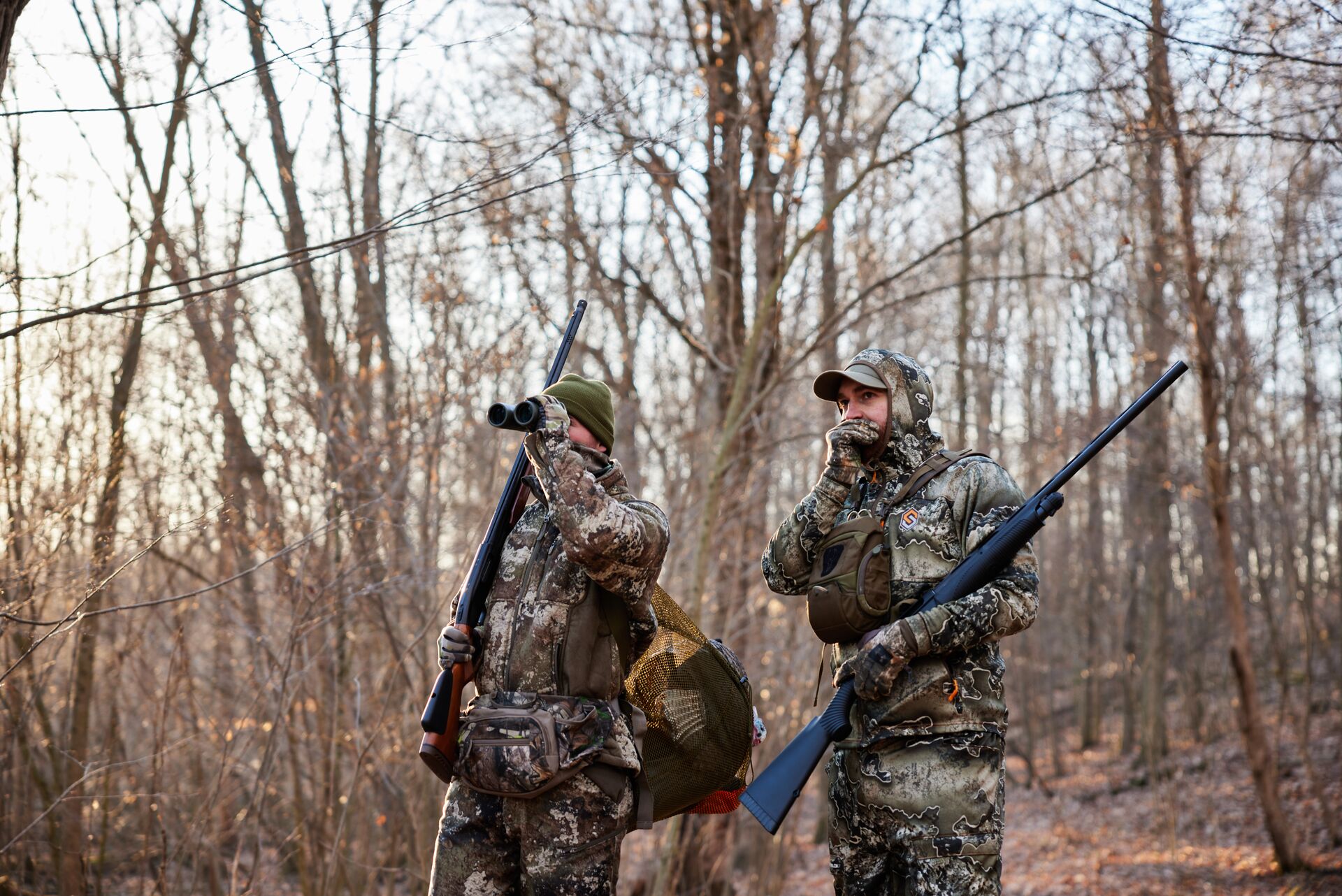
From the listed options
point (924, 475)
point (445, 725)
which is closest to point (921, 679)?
point (924, 475)

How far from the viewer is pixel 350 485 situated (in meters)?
6.51

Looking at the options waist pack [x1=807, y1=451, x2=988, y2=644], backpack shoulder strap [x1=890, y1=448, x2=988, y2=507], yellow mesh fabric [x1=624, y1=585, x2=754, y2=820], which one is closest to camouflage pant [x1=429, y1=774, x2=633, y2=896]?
yellow mesh fabric [x1=624, y1=585, x2=754, y2=820]

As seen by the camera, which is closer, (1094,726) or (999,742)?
(999,742)

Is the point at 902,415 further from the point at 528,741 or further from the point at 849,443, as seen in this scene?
the point at 528,741

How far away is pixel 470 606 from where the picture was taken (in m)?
3.23

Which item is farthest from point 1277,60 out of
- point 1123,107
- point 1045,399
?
→ point 1045,399

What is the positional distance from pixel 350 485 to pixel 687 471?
8.10 feet

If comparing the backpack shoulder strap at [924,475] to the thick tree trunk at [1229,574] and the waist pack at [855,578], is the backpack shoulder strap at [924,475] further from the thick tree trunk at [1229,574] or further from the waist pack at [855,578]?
the thick tree trunk at [1229,574]

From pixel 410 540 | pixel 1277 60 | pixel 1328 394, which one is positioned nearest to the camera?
pixel 1277 60

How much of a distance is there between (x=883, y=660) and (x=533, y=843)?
3.73 feet

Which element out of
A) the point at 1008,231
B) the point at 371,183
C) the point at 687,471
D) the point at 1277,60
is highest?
the point at 1008,231

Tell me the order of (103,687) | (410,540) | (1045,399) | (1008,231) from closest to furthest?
(410,540) → (103,687) → (1045,399) → (1008,231)

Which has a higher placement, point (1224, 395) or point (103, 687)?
point (1224, 395)

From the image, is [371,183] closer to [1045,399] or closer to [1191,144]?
[1191,144]
